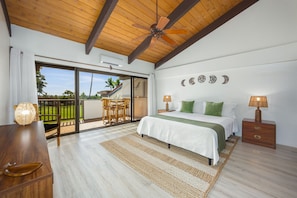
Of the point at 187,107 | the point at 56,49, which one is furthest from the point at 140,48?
the point at 187,107

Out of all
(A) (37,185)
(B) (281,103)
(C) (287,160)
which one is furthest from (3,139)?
(B) (281,103)

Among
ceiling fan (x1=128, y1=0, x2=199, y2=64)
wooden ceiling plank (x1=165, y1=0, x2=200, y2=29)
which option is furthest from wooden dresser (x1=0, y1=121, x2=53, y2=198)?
wooden ceiling plank (x1=165, y1=0, x2=200, y2=29)

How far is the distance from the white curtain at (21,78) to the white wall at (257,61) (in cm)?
447

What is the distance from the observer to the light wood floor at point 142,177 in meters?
1.53

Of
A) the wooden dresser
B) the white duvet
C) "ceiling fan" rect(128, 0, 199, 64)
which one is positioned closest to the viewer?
the wooden dresser

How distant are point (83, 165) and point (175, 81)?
13.5 feet

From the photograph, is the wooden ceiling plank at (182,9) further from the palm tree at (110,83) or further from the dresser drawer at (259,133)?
the palm tree at (110,83)

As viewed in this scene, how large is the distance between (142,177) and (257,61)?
379cm

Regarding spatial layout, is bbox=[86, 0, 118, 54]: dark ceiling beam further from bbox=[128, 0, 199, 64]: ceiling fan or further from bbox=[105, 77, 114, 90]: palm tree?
bbox=[105, 77, 114, 90]: palm tree

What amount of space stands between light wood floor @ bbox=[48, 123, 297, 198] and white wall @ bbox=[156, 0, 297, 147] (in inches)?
37.3

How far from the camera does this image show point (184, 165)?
211 cm

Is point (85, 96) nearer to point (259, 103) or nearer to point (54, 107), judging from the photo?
point (54, 107)

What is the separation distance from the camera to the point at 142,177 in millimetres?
1814

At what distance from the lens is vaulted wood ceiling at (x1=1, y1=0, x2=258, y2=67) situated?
2.52 meters
